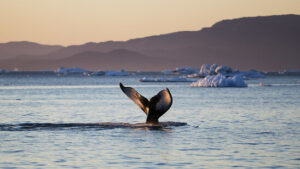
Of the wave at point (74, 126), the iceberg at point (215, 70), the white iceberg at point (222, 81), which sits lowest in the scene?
the wave at point (74, 126)

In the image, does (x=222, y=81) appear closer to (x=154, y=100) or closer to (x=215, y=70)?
(x=215, y=70)

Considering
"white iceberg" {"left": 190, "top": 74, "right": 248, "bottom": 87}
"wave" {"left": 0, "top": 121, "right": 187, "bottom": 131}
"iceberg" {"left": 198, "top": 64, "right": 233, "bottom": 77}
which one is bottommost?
"wave" {"left": 0, "top": 121, "right": 187, "bottom": 131}

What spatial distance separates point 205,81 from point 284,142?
237 ft

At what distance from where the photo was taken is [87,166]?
A: 58.5ft

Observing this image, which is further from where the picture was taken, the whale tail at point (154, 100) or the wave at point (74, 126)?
the wave at point (74, 126)

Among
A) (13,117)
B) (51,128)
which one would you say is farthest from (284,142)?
(13,117)

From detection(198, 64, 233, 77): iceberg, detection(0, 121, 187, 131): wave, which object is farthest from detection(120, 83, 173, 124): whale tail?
detection(198, 64, 233, 77): iceberg

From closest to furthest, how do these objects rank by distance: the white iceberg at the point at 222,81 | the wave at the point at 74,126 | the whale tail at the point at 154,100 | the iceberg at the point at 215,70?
1. the whale tail at the point at 154,100
2. the wave at the point at 74,126
3. the white iceberg at the point at 222,81
4. the iceberg at the point at 215,70

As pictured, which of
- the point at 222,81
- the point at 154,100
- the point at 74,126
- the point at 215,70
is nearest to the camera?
the point at 154,100

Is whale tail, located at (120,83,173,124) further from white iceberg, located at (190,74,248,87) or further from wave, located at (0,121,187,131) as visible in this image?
white iceberg, located at (190,74,248,87)

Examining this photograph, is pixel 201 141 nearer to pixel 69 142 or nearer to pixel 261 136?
pixel 261 136

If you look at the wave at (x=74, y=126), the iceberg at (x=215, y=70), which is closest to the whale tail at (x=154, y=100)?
the wave at (x=74, y=126)

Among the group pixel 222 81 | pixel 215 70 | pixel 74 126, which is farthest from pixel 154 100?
pixel 215 70

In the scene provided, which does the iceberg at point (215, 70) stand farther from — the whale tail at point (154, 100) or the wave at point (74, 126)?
the whale tail at point (154, 100)
